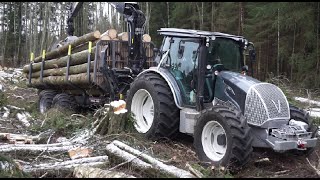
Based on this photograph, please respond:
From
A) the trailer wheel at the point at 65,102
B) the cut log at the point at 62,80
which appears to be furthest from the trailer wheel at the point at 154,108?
the trailer wheel at the point at 65,102

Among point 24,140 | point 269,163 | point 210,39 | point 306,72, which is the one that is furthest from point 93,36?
point 306,72

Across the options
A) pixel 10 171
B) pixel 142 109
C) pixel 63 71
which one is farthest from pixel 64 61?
pixel 10 171

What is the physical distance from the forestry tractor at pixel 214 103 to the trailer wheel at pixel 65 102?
4.11 m

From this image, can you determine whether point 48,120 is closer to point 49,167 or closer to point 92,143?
point 92,143

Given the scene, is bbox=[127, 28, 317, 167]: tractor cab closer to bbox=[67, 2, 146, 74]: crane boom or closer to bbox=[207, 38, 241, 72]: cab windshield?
bbox=[207, 38, 241, 72]: cab windshield

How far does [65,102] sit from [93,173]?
6.97 m

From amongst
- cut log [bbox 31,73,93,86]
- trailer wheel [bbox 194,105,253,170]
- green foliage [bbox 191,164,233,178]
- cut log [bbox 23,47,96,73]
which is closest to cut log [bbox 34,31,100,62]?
cut log [bbox 23,47,96,73]

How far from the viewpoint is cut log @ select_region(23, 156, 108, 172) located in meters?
5.94

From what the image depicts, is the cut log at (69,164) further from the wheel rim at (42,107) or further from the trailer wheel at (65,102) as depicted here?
the wheel rim at (42,107)

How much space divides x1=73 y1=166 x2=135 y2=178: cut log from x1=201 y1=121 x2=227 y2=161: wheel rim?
1.60 metres

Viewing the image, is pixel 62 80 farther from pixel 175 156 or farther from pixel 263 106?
pixel 263 106

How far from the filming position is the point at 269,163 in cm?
658

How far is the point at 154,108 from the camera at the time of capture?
7680 mm

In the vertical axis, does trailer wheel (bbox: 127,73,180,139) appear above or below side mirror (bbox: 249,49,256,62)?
below
